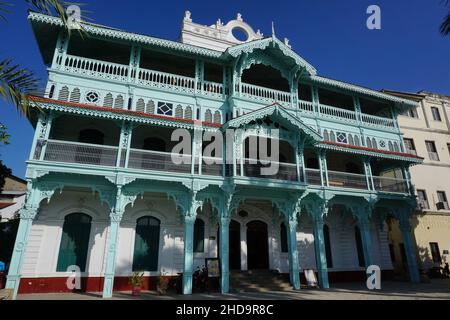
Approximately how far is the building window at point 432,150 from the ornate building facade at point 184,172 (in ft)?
26.4

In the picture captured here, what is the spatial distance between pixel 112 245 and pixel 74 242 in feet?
9.89

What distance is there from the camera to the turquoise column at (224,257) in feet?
46.0

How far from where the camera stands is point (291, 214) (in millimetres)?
16109

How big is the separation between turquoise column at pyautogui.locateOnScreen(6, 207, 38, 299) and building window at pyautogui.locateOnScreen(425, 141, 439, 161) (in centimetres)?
2985

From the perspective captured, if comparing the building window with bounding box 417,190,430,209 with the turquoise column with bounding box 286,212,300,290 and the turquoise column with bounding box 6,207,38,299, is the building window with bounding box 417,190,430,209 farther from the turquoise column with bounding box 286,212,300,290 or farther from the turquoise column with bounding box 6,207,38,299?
the turquoise column with bounding box 6,207,38,299

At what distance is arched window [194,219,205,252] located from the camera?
53.8ft

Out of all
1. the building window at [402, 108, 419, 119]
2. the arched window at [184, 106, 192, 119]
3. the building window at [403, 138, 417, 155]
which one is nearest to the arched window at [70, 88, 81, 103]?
Answer: the arched window at [184, 106, 192, 119]

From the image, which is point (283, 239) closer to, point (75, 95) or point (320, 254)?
point (320, 254)

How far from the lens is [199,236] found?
16594 mm

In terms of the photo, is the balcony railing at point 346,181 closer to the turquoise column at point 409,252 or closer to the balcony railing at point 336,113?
the turquoise column at point 409,252

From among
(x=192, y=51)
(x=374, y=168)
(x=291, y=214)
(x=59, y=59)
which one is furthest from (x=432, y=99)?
(x=59, y=59)

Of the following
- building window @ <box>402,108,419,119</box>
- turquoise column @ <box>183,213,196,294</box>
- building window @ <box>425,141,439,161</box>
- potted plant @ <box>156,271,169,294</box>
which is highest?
building window @ <box>402,108,419,119</box>

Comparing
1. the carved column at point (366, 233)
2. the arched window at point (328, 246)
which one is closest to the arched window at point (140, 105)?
the arched window at point (328, 246)

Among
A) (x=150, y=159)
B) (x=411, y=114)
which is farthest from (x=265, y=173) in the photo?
(x=411, y=114)
